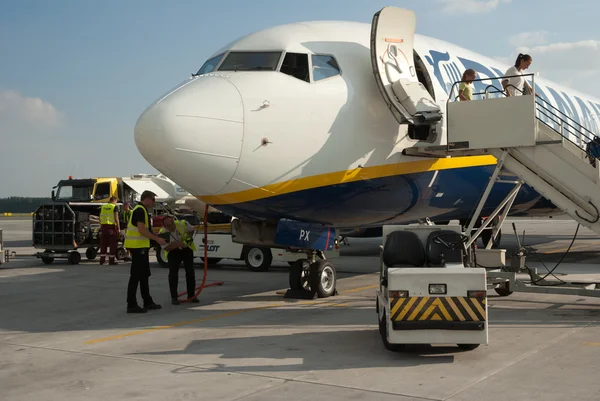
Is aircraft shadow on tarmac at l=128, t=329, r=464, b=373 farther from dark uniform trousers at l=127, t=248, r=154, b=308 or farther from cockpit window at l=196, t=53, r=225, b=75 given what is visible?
cockpit window at l=196, t=53, r=225, b=75

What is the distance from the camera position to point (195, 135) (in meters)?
9.45

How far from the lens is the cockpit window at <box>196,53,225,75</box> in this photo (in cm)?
1115

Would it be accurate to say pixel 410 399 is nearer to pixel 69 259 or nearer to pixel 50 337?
pixel 50 337

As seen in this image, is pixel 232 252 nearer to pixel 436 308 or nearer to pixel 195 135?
pixel 195 135

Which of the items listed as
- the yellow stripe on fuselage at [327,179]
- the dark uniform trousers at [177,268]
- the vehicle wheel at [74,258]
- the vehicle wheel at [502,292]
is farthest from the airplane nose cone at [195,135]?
the vehicle wheel at [74,258]

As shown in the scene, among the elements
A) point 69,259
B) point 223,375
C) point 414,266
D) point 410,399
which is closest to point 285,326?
point 414,266

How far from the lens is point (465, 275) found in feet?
24.7

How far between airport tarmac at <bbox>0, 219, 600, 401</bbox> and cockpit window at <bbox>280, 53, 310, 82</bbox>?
3.81 meters

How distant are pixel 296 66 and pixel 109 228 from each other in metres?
11.7

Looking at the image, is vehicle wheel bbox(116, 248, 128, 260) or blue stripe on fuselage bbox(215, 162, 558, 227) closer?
blue stripe on fuselage bbox(215, 162, 558, 227)

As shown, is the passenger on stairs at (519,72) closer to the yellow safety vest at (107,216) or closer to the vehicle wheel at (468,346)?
the vehicle wheel at (468,346)

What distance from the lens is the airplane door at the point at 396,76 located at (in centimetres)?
1087

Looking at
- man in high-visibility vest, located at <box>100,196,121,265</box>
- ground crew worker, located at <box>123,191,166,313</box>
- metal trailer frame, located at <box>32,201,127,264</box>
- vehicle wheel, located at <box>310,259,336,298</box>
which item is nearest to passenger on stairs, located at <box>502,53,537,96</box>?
vehicle wheel, located at <box>310,259,336,298</box>

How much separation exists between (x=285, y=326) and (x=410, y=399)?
3.88 m
